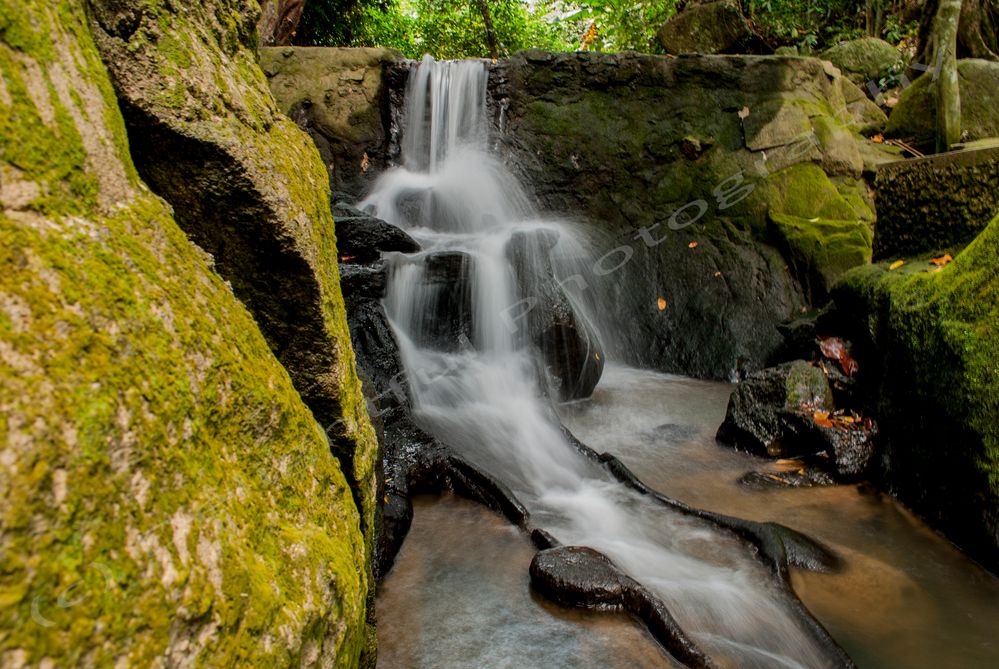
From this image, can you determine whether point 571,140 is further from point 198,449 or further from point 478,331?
point 198,449

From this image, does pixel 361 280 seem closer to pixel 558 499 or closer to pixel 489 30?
pixel 558 499

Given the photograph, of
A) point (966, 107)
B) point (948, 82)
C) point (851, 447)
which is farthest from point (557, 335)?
point (966, 107)

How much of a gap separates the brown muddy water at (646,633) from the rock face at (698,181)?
322cm

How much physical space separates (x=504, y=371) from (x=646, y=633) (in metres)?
3.26

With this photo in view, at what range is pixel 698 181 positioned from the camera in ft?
27.0

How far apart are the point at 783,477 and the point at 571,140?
5.48 m

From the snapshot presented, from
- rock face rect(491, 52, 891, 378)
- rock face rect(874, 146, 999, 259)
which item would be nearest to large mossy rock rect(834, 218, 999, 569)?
rock face rect(874, 146, 999, 259)

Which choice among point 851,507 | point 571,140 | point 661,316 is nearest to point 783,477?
point 851,507

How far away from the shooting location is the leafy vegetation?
38.2 feet

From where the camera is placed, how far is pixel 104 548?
927mm

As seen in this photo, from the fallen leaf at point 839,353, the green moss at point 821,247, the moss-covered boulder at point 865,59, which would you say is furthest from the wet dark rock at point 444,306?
the moss-covered boulder at point 865,59

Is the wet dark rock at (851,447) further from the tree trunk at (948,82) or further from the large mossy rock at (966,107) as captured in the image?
the large mossy rock at (966,107)

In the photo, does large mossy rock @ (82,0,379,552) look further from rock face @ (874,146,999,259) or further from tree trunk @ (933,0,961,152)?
tree trunk @ (933,0,961,152)

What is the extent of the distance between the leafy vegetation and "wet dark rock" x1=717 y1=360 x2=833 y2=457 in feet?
A: 28.8
